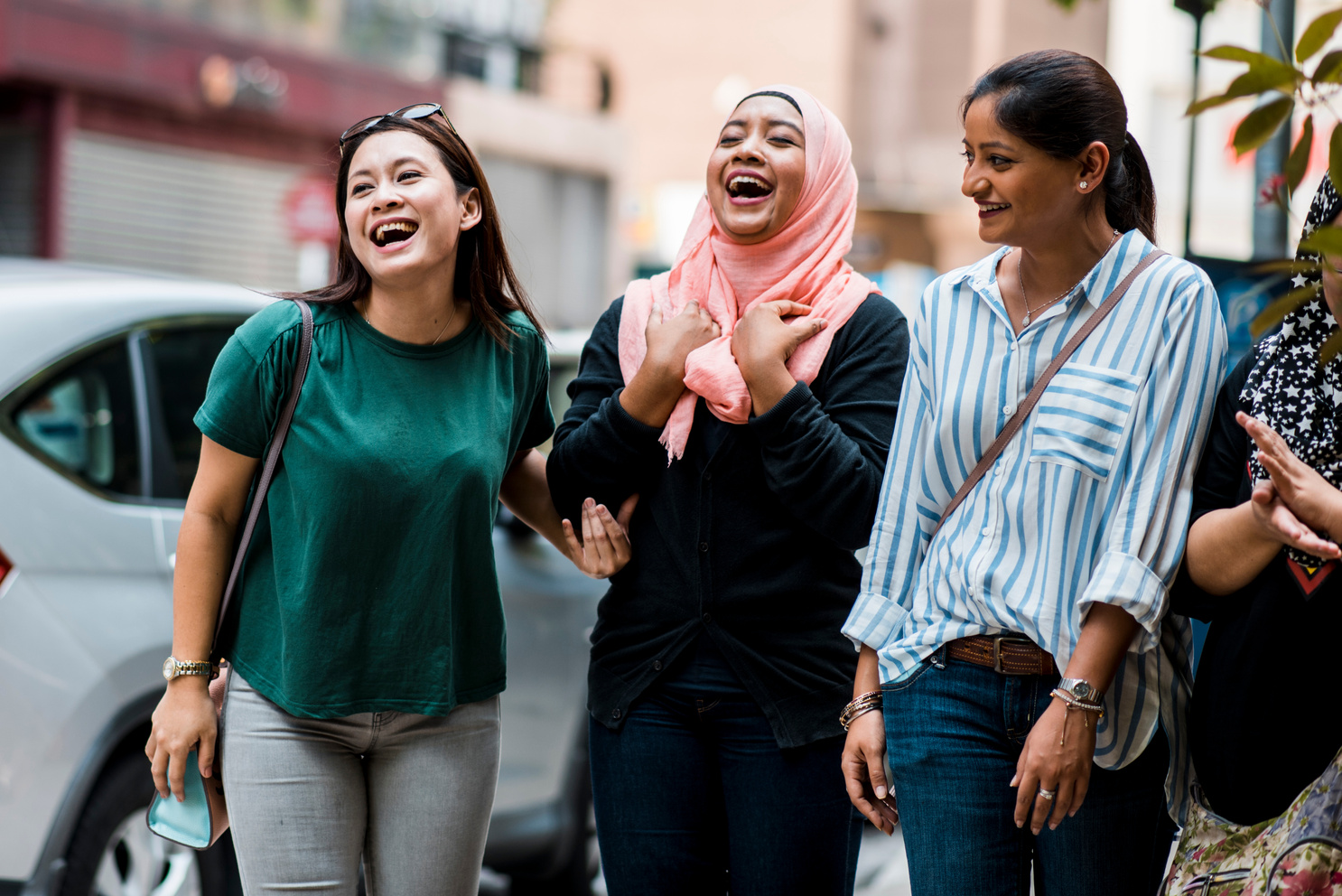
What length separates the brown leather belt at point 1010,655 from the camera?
220 cm

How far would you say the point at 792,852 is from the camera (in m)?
2.53

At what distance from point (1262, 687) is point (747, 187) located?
1.25 meters

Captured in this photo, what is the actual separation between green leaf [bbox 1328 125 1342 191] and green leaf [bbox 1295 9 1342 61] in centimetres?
8

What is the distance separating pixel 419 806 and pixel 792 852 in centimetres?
66

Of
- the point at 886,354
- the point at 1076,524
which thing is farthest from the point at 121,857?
the point at 1076,524

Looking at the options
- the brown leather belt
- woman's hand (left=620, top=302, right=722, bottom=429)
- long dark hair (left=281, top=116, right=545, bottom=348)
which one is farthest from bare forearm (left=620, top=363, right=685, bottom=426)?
the brown leather belt

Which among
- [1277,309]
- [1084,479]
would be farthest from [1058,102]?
[1277,309]

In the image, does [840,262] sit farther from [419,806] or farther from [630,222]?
[630,222]

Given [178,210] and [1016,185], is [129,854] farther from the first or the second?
[178,210]

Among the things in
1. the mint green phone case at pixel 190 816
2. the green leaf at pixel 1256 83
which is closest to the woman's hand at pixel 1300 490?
the green leaf at pixel 1256 83

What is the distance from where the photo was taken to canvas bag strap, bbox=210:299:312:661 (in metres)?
2.43

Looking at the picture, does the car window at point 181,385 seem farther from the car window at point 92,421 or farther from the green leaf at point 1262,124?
the green leaf at point 1262,124

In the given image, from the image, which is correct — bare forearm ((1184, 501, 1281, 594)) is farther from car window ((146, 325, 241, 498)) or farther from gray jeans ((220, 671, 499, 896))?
car window ((146, 325, 241, 498))

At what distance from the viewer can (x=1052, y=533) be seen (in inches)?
85.7
